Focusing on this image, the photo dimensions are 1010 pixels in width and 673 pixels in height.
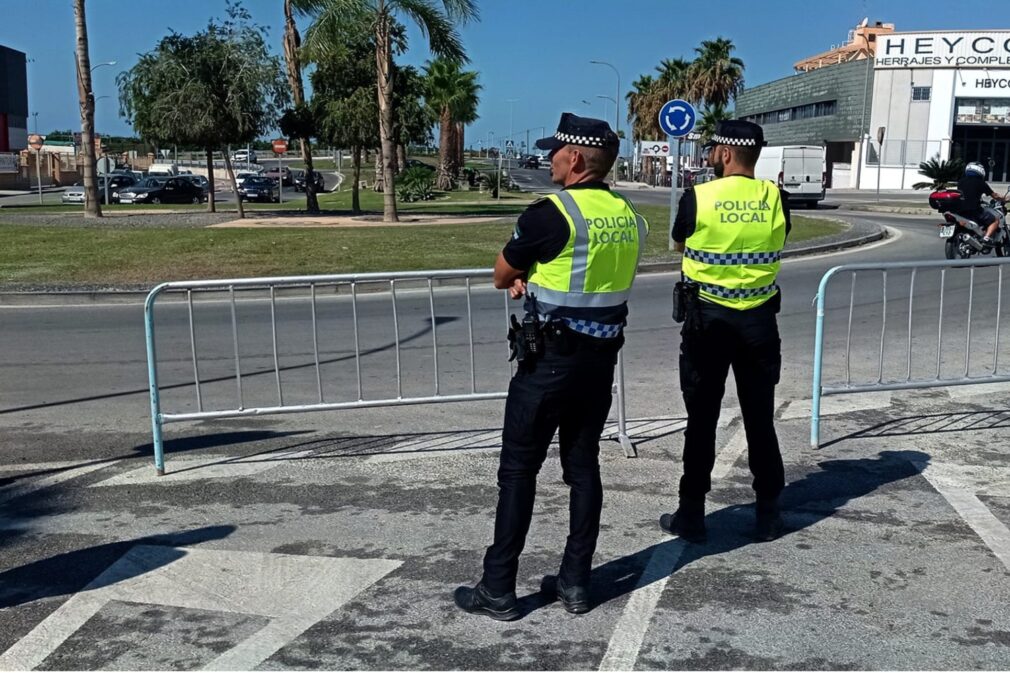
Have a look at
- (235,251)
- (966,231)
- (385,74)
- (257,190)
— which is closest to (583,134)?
(966,231)

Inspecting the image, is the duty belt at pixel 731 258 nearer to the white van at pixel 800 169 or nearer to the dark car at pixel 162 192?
the white van at pixel 800 169

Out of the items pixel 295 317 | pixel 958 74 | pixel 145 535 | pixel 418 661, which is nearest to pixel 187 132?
pixel 295 317

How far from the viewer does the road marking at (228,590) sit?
12.0 ft

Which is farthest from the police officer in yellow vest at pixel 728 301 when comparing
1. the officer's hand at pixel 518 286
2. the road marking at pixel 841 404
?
the road marking at pixel 841 404

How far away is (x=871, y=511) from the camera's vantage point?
511 cm

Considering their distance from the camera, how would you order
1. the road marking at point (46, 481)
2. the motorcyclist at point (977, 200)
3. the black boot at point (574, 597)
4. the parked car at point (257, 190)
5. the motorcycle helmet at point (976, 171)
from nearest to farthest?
1. the black boot at point (574, 597)
2. the road marking at point (46, 481)
3. the motorcycle helmet at point (976, 171)
4. the motorcyclist at point (977, 200)
5. the parked car at point (257, 190)

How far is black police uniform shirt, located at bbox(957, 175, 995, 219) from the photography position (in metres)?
15.9

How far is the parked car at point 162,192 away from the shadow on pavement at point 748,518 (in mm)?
40857

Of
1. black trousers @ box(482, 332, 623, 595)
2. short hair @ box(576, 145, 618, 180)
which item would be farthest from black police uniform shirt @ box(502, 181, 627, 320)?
black trousers @ box(482, 332, 623, 595)

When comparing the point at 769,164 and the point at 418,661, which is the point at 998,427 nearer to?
the point at 418,661

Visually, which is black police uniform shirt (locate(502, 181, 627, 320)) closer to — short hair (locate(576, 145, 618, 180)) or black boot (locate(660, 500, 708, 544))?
short hair (locate(576, 145, 618, 180))

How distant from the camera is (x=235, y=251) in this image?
1820 cm

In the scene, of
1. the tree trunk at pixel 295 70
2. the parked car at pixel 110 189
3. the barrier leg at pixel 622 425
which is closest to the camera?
the barrier leg at pixel 622 425

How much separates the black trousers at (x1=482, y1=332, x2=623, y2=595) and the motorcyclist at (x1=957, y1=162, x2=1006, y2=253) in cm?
1405
